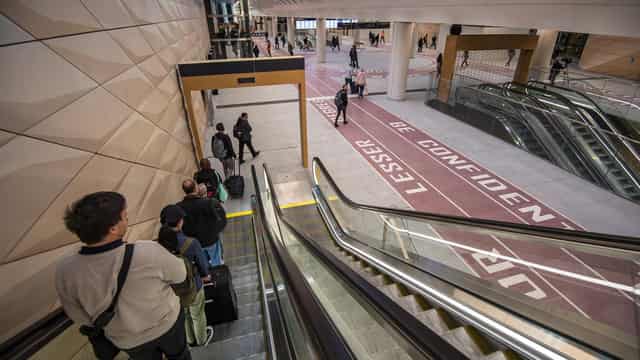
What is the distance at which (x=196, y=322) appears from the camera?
8.59 ft

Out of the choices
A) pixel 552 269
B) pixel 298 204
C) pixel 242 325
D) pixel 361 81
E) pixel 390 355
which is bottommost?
pixel 298 204

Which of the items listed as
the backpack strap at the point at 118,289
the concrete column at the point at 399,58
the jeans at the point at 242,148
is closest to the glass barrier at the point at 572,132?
the concrete column at the point at 399,58

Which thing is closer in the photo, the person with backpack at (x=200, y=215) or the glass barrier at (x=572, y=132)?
the person with backpack at (x=200, y=215)

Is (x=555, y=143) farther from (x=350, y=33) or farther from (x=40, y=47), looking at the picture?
(x=350, y=33)

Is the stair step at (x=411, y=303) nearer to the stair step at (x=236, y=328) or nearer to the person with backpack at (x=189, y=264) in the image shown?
the stair step at (x=236, y=328)

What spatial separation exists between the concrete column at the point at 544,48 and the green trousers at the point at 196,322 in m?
17.5

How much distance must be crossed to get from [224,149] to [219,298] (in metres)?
4.63

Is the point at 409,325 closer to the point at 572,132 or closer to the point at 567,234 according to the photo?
the point at 567,234

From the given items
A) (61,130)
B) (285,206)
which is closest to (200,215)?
(61,130)

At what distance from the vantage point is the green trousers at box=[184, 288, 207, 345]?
8.34 feet

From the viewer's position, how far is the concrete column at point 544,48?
1417 centimetres

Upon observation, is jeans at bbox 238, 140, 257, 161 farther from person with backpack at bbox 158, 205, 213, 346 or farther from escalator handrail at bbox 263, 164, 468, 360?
escalator handrail at bbox 263, 164, 468, 360

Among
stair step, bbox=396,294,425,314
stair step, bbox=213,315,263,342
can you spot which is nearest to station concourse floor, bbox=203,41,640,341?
stair step, bbox=396,294,425,314

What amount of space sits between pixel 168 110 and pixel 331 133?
6.05 m
